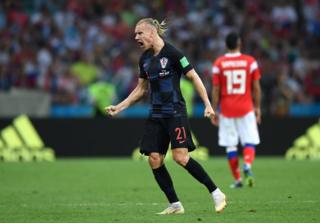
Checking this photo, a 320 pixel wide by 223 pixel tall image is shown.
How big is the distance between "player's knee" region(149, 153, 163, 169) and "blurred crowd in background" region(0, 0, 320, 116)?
14112 millimetres

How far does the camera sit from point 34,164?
70.6 ft

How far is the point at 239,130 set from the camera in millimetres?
15648

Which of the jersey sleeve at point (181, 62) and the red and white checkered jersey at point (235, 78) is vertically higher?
the jersey sleeve at point (181, 62)

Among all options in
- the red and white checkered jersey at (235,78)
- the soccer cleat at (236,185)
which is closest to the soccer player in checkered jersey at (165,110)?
the soccer cleat at (236,185)

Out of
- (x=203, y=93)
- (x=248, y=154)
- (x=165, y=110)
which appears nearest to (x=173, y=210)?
(x=165, y=110)

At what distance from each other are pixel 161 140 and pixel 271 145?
43.1 ft

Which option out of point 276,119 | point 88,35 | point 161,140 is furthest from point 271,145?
point 161,140

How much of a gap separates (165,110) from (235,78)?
4731 millimetres

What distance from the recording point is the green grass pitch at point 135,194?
34.9ft

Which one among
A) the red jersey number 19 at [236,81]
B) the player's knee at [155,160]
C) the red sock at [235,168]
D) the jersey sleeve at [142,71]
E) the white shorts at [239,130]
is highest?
the jersey sleeve at [142,71]

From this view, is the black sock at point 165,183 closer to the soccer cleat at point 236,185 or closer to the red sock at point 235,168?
the soccer cleat at point 236,185

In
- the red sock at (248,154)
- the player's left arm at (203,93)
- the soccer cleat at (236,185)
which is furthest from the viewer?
the red sock at (248,154)

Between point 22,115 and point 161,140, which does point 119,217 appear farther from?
point 22,115

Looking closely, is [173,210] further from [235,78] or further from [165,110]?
[235,78]
